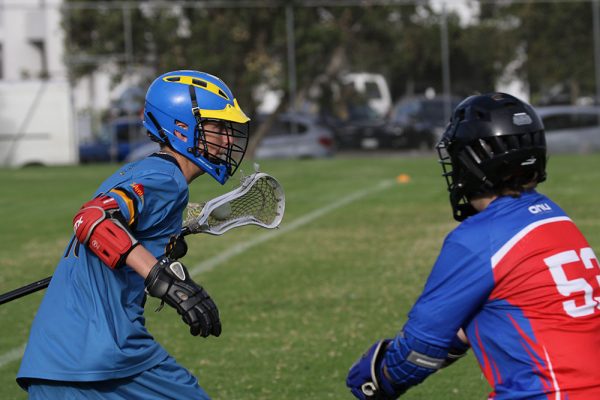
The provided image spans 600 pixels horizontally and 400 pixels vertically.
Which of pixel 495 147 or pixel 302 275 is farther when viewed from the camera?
pixel 302 275

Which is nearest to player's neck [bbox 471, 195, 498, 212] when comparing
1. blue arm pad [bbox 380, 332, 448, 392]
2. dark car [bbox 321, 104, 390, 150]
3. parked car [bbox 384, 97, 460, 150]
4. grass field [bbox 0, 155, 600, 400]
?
blue arm pad [bbox 380, 332, 448, 392]

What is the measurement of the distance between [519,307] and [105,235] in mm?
1372

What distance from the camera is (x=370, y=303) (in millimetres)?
8828

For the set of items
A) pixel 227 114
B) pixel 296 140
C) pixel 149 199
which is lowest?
pixel 296 140

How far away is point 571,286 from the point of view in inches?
126

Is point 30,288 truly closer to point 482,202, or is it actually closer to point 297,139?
point 482,202

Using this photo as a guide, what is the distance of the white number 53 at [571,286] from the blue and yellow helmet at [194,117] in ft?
4.80

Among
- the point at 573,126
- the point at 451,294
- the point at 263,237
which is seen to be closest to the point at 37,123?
the point at 573,126

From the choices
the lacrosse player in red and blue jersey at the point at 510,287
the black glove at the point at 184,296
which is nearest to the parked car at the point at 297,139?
the black glove at the point at 184,296

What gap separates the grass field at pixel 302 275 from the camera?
6855 millimetres

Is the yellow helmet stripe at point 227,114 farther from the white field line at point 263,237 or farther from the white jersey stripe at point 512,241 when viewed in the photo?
the white field line at point 263,237

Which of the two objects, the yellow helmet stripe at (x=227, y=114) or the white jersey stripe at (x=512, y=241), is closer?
the white jersey stripe at (x=512, y=241)

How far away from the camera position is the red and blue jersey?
3.16 m

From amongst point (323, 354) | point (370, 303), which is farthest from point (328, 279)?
point (323, 354)
